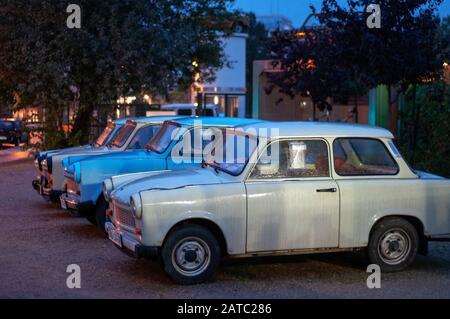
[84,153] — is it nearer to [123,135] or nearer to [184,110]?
[123,135]

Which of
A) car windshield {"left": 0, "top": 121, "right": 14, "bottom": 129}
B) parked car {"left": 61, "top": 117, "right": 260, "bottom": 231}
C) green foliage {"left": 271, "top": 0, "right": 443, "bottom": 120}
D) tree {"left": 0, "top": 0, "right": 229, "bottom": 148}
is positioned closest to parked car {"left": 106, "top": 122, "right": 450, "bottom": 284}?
parked car {"left": 61, "top": 117, "right": 260, "bottom": 231}

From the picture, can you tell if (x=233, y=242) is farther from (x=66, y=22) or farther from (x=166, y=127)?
(x=66, y=22)

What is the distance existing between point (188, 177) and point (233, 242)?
34.4 inches

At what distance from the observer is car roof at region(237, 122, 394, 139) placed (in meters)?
7.90

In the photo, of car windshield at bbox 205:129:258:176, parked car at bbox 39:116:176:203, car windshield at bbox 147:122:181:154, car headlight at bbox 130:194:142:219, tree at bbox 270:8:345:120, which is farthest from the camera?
tree at bbox 270:8:345:120

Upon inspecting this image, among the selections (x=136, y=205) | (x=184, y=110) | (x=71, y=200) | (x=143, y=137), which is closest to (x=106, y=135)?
(x=143, y=137)

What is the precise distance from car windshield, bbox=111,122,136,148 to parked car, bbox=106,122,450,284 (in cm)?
400

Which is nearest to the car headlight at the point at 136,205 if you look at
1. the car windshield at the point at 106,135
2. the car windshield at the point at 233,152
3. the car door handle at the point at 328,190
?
the car windshield at the point at 233,152

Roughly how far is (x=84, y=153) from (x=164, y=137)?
75.0 inches

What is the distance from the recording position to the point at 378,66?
15.9 m

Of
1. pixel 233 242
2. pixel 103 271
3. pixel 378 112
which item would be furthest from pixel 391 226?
pixel 378 112

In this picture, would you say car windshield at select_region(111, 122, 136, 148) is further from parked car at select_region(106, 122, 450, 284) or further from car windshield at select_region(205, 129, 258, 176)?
parked car at select_region(106, 122, 450, 284)

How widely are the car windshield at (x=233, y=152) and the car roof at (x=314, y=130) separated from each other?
131 millimetres

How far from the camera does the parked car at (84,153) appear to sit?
1151cm
